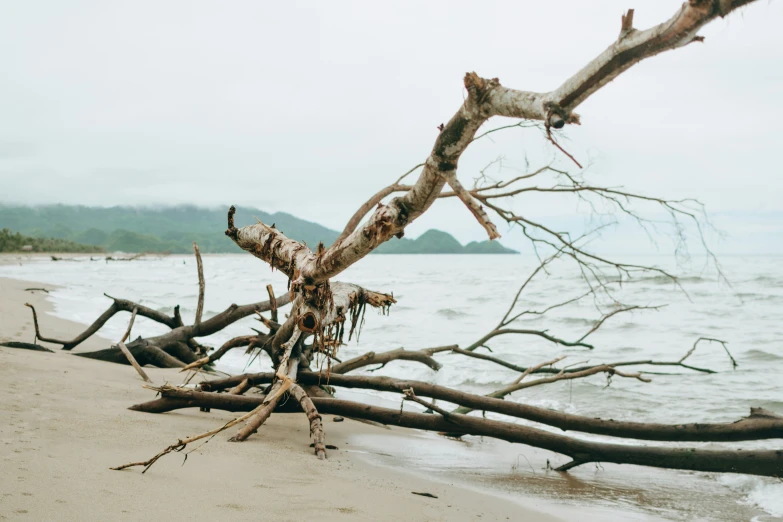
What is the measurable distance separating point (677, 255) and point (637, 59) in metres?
2.66

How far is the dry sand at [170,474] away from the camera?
94.0 inches

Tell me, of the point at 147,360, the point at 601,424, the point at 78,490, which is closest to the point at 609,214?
the point at 601,424

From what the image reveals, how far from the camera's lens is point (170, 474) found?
9.46 ft

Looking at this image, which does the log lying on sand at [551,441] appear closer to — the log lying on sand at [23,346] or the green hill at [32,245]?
the log lying on sand at [23,346]

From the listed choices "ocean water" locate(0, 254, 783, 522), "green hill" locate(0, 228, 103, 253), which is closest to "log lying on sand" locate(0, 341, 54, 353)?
"ocean water" locate(0, 254, 783, 522)

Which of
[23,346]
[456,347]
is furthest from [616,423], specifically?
[23,346]

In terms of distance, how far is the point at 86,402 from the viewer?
13.9 feet

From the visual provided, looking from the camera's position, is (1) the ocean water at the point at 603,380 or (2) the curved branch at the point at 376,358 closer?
(1) the ocean water at the point at 603,380

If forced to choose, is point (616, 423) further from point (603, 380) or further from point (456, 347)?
point (603, 380)

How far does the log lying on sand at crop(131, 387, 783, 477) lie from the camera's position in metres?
3.83

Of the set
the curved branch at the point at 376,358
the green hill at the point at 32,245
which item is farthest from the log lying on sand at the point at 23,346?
A: the green hill at the point at 32,245

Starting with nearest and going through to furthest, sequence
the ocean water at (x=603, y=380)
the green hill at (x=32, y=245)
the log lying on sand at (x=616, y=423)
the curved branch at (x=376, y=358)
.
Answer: the log lying on sand at (x=616, y=423), the ocean water at (x=603, y=380), the curved branch at (x=376, y=358), the green hill at (x=32, y=245)

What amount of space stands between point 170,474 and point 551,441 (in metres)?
2.60

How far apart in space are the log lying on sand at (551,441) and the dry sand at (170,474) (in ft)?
0.75
